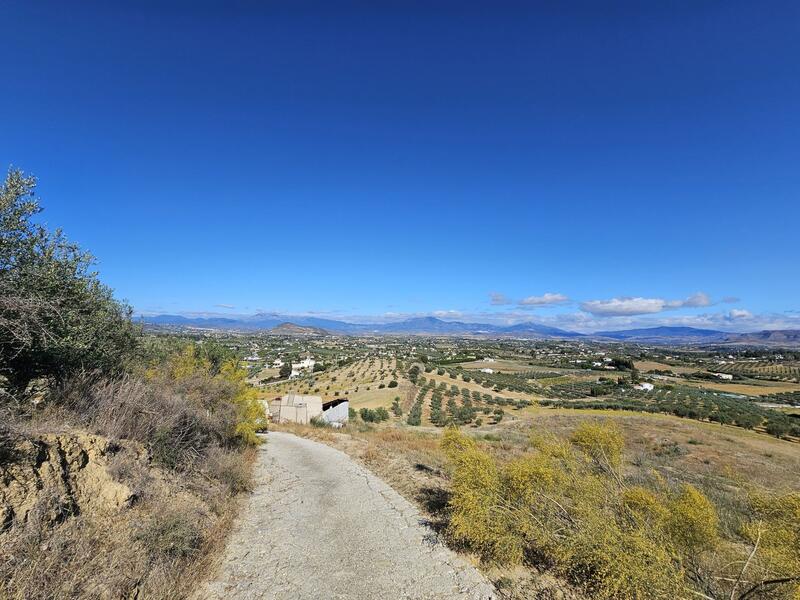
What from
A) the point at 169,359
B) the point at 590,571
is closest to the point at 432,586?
the point at 590,571

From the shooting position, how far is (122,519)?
637 centimetres

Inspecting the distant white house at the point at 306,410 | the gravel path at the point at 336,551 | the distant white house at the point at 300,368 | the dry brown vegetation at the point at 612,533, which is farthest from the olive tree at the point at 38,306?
the distant white house at the point at 300,368

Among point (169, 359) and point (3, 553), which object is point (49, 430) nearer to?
point (3, 553)

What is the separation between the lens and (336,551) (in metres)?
7.18

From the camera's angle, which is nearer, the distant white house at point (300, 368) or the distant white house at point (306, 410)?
the distant white house at point (306, 410)

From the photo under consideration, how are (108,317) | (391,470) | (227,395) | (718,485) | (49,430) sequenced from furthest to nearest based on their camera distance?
(227,395) → (718,485) → (391,470) → (108,317) → (49,430)

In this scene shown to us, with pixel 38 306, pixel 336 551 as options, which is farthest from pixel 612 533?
pixel 38 306

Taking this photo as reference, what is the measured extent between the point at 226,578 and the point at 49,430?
13.2ft

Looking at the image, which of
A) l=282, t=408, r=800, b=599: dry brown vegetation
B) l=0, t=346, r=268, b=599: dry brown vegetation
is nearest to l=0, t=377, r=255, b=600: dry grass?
l=0, t=346, r=268, b=599: dry brown vegetation

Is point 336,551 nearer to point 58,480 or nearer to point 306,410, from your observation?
point 58,480

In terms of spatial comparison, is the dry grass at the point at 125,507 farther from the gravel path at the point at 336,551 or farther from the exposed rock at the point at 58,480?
the gravel path at the point at 336,551

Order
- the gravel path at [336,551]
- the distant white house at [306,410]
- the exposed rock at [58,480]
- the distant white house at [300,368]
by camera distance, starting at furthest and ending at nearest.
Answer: the distant white house at [300,368], the distant white house at [306,410], the gravel path at [336,551], the exposed rock at [58,480]

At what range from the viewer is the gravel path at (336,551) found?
19.4 feet

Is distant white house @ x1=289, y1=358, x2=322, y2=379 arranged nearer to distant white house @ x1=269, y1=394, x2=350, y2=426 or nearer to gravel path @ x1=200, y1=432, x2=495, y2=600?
distant white house @ x1=269, y1=394, x2=350, y2=426
